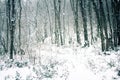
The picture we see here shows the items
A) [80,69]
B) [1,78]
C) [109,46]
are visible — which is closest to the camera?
[1,78]

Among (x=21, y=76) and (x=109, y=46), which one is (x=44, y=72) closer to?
(x=21, y=76)

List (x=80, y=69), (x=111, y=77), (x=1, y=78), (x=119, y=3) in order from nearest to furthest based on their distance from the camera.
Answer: (x=111, y=77), (x=1, y=78), (x=80, y=69), (x=119, y=3)

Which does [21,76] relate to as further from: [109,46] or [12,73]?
[109,46]

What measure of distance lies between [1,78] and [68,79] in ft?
11.6

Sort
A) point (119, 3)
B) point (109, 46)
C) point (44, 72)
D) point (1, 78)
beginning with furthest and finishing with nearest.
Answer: point (109, 46) < point (119, 3) < point (44, 72) < point (1, 78)

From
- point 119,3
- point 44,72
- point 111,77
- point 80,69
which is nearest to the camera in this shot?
point 111,77

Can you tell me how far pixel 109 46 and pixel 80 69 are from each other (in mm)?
7468

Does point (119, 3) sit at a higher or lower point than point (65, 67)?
higher

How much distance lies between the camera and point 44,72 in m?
10.9

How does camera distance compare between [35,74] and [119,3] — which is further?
[119,3]

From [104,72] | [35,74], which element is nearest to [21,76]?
[35,74]

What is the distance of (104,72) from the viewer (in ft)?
34.6

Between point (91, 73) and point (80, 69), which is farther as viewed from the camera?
point (80, 69)

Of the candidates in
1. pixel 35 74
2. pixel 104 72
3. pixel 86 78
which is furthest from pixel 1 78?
pixel 104 72
